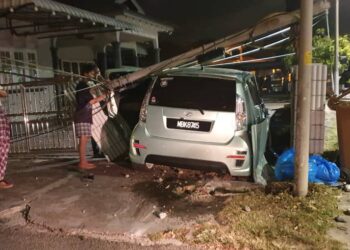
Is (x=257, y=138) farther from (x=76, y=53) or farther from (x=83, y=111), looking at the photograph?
(x=76, y=53)

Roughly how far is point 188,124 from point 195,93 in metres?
0.52

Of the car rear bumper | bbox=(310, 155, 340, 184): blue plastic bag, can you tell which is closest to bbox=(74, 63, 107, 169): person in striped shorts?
the car rear bumper

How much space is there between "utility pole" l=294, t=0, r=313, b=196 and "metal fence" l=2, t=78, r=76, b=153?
4.84 metres

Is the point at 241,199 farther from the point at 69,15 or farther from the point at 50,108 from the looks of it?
the point at 69,15

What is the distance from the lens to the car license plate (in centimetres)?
563

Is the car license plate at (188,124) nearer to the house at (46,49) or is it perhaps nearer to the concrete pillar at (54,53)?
the house at (46,49)

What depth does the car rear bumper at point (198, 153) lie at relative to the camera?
554 centimetres

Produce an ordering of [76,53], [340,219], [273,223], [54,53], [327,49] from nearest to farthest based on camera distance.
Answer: [273,223], [340,219], [54,53], [76,53], [327,49]

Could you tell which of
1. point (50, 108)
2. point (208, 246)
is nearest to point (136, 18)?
point (50, 108)

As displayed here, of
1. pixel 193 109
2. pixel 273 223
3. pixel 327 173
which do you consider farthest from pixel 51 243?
pixel 327 173

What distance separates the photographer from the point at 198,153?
563cm

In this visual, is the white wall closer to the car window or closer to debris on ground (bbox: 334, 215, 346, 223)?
the car window

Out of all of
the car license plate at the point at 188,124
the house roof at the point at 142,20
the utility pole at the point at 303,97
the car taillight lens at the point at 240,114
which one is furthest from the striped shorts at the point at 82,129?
the house roof at the point at 142,20

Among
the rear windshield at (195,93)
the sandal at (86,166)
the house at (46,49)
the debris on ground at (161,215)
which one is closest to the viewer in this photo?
the debris on ground at (161,215)
